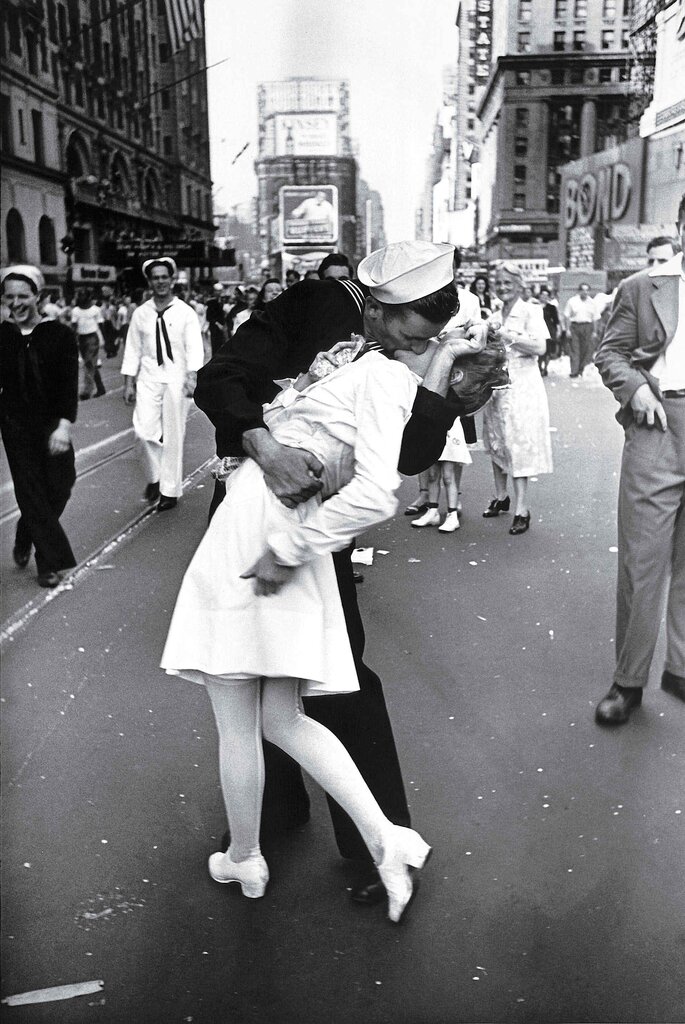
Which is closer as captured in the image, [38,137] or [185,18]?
[38,137]

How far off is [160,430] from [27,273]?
7.32ft

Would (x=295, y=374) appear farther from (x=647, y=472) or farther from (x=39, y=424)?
(x=39, y=424)

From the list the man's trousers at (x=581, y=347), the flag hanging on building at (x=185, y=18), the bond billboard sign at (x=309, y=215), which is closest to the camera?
the bond billboard sign at (x=309, y=215)

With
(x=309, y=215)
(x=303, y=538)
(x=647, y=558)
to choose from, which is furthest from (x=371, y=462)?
(x=647, y=558)

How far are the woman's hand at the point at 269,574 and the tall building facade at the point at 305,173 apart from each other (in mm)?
743

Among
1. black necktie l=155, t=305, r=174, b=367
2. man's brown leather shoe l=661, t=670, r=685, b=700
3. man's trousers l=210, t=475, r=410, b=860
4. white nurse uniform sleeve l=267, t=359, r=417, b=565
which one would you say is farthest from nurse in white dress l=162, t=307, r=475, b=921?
black necktie l=155, t=305, r=174, b=367

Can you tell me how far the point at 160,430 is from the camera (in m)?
4.66

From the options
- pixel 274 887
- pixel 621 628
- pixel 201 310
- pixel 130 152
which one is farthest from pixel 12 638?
pixel 201 310

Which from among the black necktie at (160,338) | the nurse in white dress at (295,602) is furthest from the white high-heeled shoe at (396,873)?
the black necktie at (160,338)

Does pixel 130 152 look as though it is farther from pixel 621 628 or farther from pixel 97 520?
pixel 621 628

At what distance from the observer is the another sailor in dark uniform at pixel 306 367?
205cm

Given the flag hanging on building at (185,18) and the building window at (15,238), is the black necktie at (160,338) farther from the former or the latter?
the building window at (15,238)

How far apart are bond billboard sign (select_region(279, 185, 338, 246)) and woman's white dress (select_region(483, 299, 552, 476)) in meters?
0.49

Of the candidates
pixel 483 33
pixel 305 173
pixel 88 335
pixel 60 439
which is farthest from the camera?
pixel 88 335
